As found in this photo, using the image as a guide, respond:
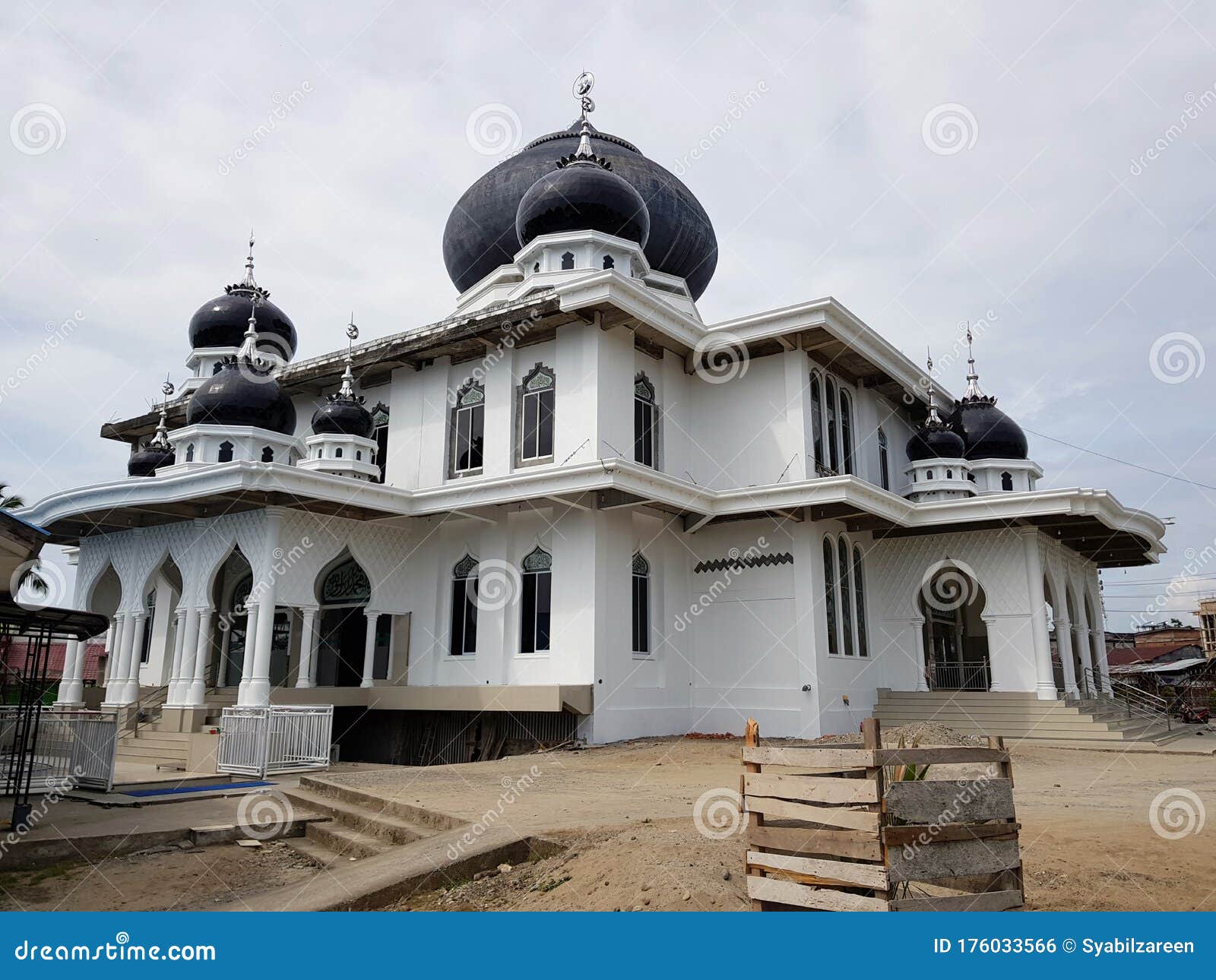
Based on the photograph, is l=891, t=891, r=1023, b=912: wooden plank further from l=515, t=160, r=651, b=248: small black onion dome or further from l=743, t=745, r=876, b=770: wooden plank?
l=515, t=160, r=651, b=248: small black onion dome

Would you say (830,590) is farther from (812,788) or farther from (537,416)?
(812,788)

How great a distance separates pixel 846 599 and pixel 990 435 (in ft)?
22.1

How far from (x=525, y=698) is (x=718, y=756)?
3.06 m

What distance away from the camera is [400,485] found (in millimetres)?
18328

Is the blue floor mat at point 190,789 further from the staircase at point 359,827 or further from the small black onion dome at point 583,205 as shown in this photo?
the small black onion dome at point 583,205

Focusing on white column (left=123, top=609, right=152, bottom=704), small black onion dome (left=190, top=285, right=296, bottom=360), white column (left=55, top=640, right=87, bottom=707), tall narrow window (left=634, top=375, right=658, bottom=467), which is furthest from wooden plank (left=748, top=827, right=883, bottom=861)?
small black onion dome (left=190, top=285, right=296, bottom=360)

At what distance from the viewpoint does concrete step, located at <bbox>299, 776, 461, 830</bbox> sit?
7926mm

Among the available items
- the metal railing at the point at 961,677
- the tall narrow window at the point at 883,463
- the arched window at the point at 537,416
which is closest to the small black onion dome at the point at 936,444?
the tall narrow window at the point at 883,463

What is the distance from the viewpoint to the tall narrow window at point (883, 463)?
2027cm

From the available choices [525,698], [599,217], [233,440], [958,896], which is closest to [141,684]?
[233,440]

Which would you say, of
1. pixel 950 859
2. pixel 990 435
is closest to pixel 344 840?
pixel 950 859

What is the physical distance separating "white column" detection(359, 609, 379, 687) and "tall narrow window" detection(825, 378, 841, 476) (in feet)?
29.0

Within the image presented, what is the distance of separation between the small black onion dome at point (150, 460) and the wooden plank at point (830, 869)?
1916 cm

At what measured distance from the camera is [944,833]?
4.52 meters
